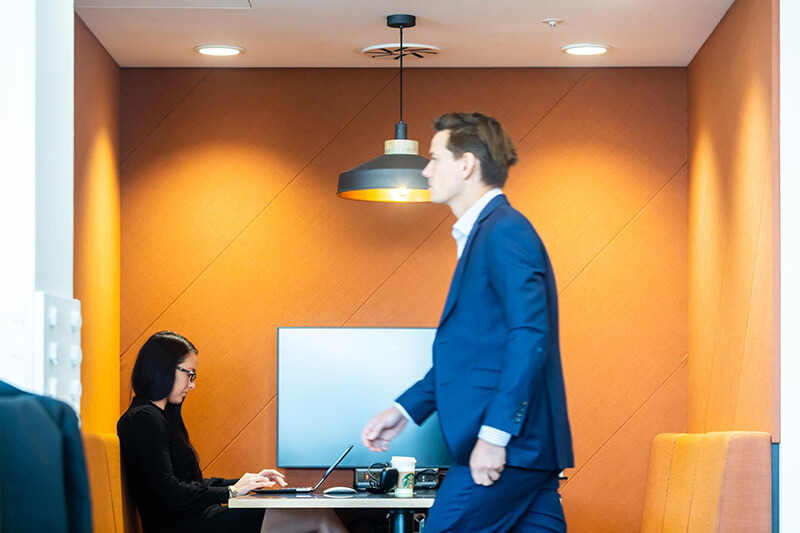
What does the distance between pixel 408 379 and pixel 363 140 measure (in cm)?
112

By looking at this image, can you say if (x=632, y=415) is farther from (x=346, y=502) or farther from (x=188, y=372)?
(x=188, y=372)

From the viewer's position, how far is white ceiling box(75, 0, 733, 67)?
4.02 metres

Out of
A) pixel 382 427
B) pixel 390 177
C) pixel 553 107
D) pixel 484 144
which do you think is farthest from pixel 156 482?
pixel 553 107

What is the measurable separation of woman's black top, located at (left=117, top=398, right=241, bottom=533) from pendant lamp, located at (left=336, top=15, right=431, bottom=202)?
1137 millimetres

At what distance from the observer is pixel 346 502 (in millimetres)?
3746

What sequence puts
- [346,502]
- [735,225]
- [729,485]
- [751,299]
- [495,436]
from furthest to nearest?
[735,225], [346,502], [751,299], [729,485], [495,436]

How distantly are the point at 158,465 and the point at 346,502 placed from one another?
720 millimetres

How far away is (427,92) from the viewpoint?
16.1 feet

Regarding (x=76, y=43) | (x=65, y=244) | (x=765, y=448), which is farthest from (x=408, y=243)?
(x=65, y=244)

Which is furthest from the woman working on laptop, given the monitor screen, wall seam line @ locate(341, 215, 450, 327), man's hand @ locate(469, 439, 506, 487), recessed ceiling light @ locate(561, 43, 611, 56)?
recessed ceiling light @ locate(561, 43, 611, 56)

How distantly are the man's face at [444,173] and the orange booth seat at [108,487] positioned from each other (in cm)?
154

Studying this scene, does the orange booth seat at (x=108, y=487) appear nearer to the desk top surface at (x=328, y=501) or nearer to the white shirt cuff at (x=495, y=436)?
the desk top surface at (x=328, y=501)

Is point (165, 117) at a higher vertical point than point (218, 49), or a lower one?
lower
